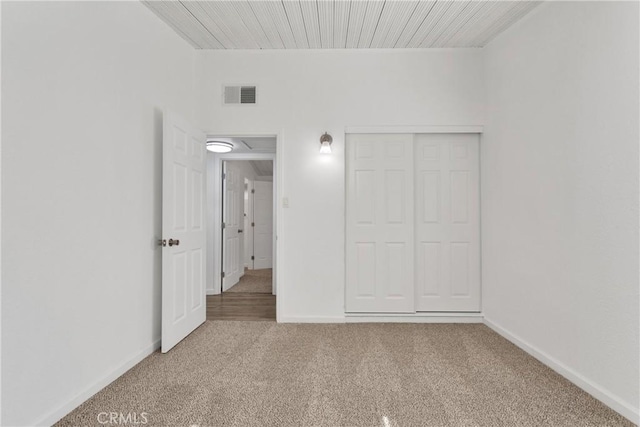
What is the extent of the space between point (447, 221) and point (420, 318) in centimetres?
106

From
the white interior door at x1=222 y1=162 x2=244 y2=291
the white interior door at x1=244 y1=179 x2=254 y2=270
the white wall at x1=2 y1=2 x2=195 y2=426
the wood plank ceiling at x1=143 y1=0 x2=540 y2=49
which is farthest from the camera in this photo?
the white interior door at x1=244 y1=179 x2=254 y2=270

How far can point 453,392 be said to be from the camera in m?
1.91

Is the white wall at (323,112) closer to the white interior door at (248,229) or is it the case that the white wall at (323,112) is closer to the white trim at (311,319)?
the white trim at (311,319)

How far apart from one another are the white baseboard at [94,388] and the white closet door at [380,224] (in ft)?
6.11

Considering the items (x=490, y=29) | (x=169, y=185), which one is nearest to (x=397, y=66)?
(x=490, y=29)

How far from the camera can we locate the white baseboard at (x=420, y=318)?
319cm

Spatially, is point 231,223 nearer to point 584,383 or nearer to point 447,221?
point 447,221

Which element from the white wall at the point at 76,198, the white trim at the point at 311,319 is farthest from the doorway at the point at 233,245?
the white wall at the point at 76,198

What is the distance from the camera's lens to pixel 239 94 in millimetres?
3189

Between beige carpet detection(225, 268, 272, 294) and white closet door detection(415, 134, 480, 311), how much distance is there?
97.3 inches

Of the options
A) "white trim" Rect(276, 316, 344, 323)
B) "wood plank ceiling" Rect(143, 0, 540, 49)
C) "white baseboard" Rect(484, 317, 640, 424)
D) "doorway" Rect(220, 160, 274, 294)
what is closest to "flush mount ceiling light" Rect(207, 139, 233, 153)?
"doorway" Rect(220, 160, 274, 294)

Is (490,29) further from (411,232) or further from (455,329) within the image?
(455,329)

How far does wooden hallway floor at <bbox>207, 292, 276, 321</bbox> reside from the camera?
3393mm

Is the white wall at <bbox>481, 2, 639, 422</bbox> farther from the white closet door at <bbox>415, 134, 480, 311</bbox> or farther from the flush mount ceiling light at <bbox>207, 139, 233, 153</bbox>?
the flush mount ceiling light at <bbox>207, 139, 233, 153</bbox>
